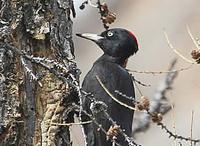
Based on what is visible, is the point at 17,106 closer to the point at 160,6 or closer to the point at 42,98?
the point at 42,98

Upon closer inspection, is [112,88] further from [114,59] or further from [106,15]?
[106,15]

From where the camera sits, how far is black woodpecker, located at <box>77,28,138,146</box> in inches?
238

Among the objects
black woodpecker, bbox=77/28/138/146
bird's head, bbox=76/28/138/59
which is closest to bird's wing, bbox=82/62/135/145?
black woodpecker, bbox=77/28/138/146

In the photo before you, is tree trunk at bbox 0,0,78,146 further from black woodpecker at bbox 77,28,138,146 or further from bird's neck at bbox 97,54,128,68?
bird's neck at bbox 97,54,128,68

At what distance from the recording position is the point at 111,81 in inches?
246

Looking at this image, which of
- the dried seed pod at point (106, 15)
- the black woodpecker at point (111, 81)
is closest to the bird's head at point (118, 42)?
the black woodpecker at point (111, 81)

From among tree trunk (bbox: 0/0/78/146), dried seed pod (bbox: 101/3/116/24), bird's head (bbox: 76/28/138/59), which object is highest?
bird's head (bbox: 76/28/138/59)

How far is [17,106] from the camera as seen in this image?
4.99m

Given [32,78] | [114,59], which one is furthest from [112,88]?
[32,78]

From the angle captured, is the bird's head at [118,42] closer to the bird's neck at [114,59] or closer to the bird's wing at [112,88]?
the bird's neck at [114,59]

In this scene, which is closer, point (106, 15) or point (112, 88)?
point (106, 15)

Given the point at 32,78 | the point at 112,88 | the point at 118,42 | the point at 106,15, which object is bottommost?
the point at 32,78

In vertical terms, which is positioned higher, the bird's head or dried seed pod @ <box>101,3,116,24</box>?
the bird's head

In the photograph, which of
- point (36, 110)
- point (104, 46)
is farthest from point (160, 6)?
point (36, 110)
